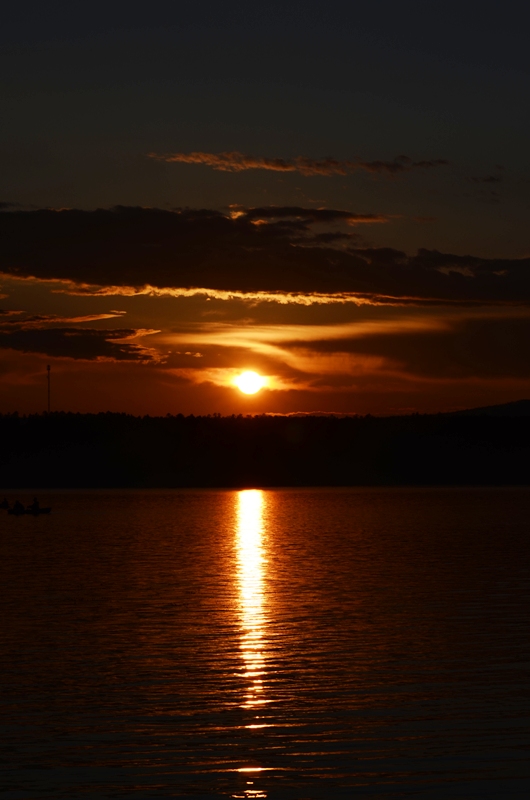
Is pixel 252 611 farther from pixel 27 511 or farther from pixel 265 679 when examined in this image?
pixel 27 511

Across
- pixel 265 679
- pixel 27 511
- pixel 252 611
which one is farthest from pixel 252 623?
pixel 27 511

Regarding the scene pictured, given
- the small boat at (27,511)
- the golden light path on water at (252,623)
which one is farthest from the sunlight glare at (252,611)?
the small boat at (27,511)

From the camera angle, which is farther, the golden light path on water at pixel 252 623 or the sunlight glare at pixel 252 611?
the sunlight glare at pixel 252 611

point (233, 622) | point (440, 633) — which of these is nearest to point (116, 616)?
point (233, 622)

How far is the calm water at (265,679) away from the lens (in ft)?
58.2

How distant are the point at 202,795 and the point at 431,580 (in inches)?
1247

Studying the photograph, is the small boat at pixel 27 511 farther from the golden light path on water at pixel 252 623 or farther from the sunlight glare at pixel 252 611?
the golden light path on water at pixel 252 623

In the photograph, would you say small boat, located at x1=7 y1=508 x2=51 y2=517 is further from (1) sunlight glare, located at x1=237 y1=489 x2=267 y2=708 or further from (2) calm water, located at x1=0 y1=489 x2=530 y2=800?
(2) calm water, located at x1=0 y1=489 x2=530 y2=800

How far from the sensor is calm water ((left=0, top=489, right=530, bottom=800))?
17.7 metres

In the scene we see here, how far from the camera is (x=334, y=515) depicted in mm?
112188

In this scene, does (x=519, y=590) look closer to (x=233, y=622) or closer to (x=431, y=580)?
(x=431, y=580)

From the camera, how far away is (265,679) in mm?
25156

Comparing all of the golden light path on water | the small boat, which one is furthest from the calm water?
the small boat

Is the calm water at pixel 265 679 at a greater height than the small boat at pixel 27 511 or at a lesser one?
lesser
